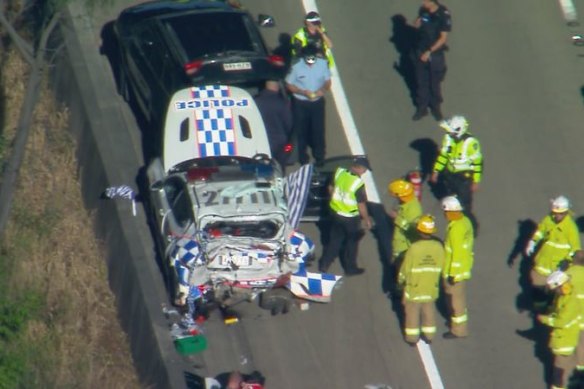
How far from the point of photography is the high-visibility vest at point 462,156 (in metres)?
20.8

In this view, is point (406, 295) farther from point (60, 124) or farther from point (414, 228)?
point (60, 124)

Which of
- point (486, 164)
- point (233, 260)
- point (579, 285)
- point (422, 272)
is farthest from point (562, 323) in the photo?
point (486, 164)

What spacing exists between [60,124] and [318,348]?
22.9 feet

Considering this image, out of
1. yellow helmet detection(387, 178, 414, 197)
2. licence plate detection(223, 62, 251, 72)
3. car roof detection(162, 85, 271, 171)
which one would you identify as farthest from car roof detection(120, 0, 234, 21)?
yellow helmet detection(387, 178, 414, 197)

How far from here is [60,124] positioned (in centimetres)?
2497

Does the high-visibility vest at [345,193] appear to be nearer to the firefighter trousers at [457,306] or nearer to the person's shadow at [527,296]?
the firefighter trousers at [457,306]

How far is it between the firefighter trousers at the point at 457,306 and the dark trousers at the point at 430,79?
441 centimetres

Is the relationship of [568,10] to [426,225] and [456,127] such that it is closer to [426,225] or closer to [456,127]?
[456,127]

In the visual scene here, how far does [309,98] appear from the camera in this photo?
882 inches

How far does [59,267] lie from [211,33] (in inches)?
152

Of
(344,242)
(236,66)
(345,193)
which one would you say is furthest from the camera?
(236,66)

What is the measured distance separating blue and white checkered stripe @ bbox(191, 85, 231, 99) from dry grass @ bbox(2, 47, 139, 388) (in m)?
2.58

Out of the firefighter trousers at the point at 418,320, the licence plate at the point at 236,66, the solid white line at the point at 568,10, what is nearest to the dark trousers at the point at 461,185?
the firefighter trousers at the point at 418,320

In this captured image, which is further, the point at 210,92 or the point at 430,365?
the point at 210,92
